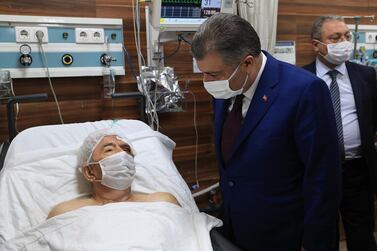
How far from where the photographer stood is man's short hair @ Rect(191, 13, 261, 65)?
1.20 m

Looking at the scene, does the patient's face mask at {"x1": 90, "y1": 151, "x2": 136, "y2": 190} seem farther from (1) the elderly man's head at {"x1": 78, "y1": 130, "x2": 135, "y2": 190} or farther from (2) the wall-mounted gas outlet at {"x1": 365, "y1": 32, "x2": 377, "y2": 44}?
(2) the wall-mounted gas outlet at {"x1": 365, "y1": 32, "x2": 377, "y2": 44}

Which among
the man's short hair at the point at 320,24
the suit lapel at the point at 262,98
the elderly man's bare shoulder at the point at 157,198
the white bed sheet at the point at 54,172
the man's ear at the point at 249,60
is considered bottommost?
the elderly man's bare shoulder at the point at 157,198

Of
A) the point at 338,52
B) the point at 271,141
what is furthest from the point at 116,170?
the point at 338,52

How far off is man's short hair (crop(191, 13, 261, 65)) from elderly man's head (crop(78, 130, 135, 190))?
624 millimetres

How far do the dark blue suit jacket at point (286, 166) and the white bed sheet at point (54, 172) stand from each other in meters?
0.35

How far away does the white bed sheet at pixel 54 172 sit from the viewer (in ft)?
4.95

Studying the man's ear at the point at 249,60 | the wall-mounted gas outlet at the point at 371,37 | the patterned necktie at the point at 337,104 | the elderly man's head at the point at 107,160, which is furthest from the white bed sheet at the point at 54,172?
the wall-mounted gas outlet at the point at 371,37

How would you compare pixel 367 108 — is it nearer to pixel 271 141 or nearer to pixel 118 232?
pixel 271 141

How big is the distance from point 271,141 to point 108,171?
708mm

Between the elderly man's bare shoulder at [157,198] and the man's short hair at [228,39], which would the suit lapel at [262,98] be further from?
the elderly man's bare shoulder at [157,198]

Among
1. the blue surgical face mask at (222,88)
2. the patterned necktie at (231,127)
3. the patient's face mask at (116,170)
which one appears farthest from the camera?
the patient's face mask at (116,170)

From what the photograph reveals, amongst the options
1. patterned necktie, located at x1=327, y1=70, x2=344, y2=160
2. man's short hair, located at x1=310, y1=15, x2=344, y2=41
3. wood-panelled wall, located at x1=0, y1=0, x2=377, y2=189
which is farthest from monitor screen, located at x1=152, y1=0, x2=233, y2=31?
patterned necktie, located at x1=327, y1=70, x2=344, y2=160

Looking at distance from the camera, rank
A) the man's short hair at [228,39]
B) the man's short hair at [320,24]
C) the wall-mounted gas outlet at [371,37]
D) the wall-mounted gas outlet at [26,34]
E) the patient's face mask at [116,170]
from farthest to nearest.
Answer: the wall-mounted gas outlet at [371,37], the man's short hair at [320,24], the wall-mounted gas outlet at [26,34], the patient's face mask at [116,170], the man's short hair at [228,39]

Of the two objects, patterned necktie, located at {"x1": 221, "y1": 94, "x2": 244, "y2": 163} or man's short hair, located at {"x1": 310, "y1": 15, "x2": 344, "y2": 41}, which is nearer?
patterned necktie, located at {"x1": 221, "y1": 94, "x2": 244, "y2": 163}
